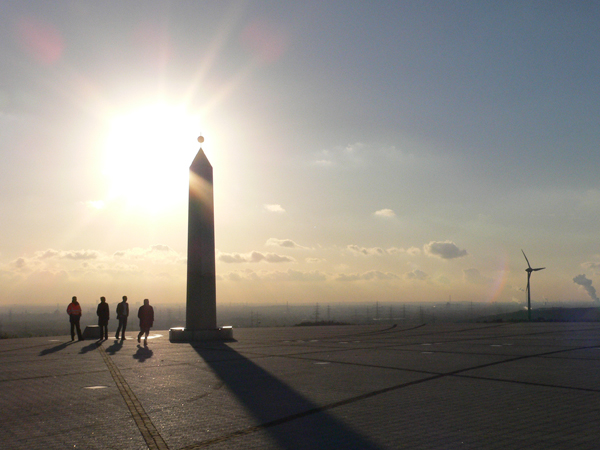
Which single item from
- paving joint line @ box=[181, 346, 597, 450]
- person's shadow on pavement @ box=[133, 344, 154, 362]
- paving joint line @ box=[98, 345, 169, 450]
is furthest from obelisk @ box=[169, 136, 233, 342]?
paving joint line @ box=[181, 346, 597, 450]

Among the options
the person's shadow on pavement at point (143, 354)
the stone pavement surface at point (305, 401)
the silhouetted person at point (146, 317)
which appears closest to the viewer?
the stone pavement surface at point (305, 401)

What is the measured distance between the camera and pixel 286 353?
1706 centimetres

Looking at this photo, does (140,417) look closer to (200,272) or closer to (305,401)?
(305,401)

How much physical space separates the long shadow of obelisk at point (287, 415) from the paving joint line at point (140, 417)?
1350 mm

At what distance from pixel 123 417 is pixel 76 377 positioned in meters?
4.91

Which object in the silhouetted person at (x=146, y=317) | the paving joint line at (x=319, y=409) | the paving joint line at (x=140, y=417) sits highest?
the silhouetted person at (x=146, y=317)

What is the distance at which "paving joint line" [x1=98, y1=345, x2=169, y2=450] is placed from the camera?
21.0ft

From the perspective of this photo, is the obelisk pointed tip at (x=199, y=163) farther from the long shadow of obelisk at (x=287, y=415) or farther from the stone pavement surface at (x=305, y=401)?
the long shadow of obelisk at (x=287, y=415)

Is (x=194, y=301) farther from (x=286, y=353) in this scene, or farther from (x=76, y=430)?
(x=76, y=430)

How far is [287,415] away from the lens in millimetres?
Answer: 7781

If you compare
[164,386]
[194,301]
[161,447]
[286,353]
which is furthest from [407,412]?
[194,301]

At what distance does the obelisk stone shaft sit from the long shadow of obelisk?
10326mm

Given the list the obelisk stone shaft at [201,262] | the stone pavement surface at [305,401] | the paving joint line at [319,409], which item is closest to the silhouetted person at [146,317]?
the obelisk stone shaft at [201,262]

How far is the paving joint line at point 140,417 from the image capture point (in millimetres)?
6410
